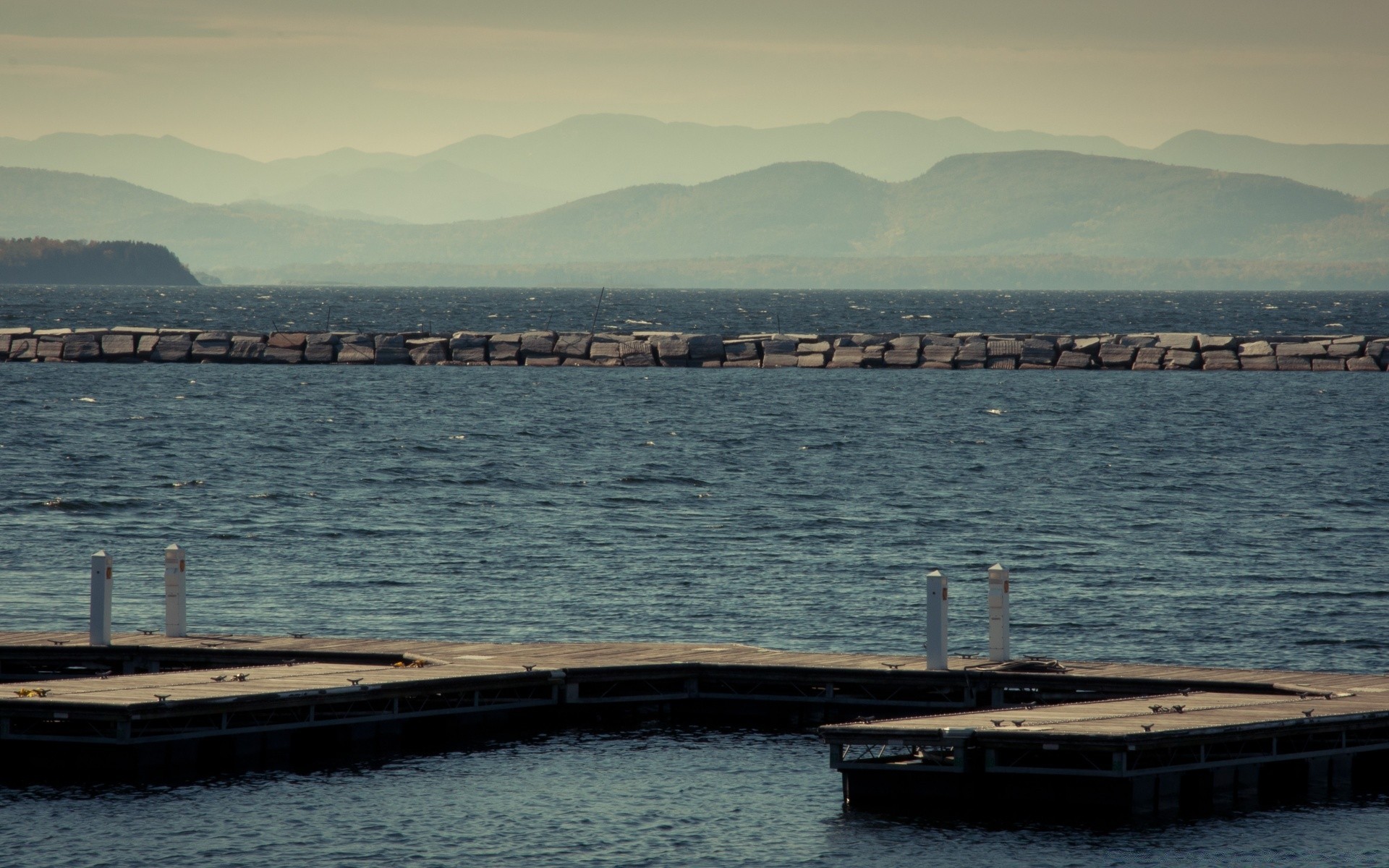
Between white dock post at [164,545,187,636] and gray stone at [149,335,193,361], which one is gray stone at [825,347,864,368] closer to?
gray stone at [149,335,193,361]

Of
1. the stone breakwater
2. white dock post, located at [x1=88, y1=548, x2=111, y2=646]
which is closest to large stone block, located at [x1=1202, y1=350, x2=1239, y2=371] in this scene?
the stone breakwater

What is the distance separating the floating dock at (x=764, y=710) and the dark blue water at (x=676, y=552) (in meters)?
0.64

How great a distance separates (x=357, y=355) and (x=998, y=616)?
8616 centimetres

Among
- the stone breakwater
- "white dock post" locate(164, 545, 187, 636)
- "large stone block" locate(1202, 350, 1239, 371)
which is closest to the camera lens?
"white dock post" locate(164, 545, 187, 636)

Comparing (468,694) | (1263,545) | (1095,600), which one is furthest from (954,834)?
(1263,545)

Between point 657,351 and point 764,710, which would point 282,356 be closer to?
point 657,351

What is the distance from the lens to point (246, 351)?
102875mm

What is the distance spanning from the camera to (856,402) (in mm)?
79625

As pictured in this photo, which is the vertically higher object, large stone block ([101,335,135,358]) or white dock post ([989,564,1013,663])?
large stone block ([101,335,135,358])

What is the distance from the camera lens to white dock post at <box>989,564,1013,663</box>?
20594 mm

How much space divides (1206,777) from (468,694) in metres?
8.31

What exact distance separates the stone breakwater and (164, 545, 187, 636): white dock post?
263 feet

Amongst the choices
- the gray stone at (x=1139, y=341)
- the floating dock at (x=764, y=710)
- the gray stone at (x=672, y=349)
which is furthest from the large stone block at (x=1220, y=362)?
the floating dock at (x=764, y=710)

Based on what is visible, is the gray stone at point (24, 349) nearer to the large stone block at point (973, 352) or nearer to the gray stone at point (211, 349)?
the gray stone at point (211, 349)
